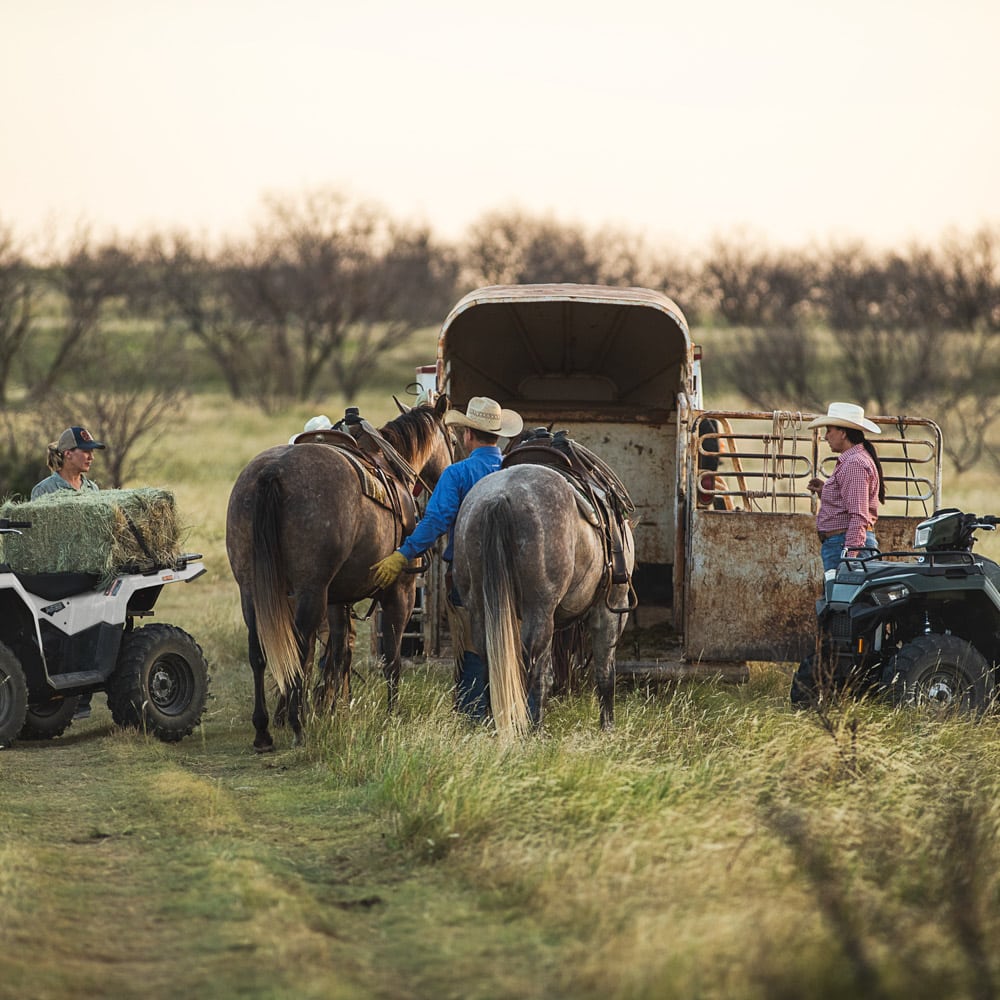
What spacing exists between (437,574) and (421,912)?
4.81m

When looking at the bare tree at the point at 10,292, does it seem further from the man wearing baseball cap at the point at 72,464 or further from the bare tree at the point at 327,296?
the man wearing baseball cap at the point at 72,464

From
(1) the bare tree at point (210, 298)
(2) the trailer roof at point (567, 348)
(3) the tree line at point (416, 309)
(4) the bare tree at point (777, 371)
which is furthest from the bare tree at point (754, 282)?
(2) the trailer roof at point (567, 348)

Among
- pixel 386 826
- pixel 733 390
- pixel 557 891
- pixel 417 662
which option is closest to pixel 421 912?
pixel 557 891

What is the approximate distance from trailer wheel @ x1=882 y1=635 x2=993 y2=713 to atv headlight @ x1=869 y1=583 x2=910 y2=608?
0.26m

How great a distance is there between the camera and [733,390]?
38.5 meters

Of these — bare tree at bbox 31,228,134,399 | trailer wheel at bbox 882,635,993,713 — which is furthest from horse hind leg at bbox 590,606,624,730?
bare tree at bbox 31,228,134,399

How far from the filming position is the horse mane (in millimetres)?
8828

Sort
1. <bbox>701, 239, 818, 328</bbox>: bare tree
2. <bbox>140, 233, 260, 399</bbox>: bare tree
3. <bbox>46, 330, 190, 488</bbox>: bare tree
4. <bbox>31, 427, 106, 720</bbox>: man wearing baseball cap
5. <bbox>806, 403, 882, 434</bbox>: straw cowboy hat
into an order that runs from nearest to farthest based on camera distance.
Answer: <bbox>806, 403, 882, 434</bbox>: straw cowboy hat < <bbox>31, 427, 106, 720</bbox>: man wearing baseball cap < <bbox>46, 330, 190, 488</bbox>: bare tree < <bbox>140, 233, 260, 399</bbox>: bare tree < <bbox>701, 239, 818, 328</bbox>: bare tree

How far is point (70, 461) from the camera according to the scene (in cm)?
870

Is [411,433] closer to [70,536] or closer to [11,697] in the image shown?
[70,536]

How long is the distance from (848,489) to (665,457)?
117 inches

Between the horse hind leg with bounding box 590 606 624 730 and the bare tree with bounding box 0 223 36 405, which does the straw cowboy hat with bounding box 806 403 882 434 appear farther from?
the bare tree with bounding box 0 223 36 405

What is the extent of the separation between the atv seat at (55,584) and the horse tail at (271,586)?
1020mm

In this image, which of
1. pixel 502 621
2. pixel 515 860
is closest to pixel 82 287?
pixel 502 621
